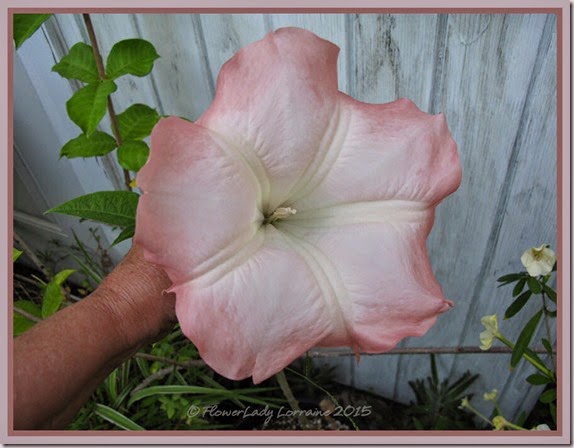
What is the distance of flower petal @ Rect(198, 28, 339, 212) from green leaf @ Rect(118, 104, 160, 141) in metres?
0.28

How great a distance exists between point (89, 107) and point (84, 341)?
0.82ft

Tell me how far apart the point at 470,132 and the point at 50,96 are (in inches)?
22.1

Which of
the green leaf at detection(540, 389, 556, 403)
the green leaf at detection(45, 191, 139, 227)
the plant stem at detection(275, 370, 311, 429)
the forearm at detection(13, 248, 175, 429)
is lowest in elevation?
the green leaf at detection(540, 389, 556, 403)

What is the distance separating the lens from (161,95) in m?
0.76

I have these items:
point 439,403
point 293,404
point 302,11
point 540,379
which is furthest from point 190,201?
point 439,403

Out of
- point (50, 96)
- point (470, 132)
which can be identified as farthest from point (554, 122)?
point (50, 96)

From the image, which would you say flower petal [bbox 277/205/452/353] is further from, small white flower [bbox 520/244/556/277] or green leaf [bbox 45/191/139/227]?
small white flower [bbox 520/244/556/277]

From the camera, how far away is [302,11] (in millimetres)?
502

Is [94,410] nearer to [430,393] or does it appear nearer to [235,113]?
[430,393]

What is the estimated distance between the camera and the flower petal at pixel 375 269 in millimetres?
384

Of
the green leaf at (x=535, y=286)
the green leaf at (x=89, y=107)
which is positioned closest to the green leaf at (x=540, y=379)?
the green leaf at (x=535, y=286)

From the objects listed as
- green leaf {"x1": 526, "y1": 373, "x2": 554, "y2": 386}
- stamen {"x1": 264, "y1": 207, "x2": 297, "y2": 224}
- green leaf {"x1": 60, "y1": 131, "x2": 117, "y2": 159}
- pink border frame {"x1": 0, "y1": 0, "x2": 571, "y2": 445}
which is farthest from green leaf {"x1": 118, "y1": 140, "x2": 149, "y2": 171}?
green leaf {"x1": 526, "y1": 373, "x2": 554, "y2": 386}

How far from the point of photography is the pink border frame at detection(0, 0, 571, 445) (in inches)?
19.1

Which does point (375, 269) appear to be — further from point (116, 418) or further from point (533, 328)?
point (116, 418)
